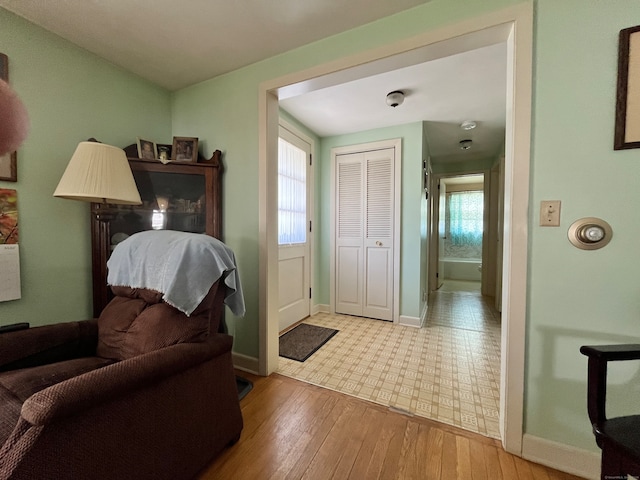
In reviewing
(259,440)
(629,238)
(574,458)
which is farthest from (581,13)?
(259,440)

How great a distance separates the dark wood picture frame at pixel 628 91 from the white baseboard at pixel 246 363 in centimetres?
241

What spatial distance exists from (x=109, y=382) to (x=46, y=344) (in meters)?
0.78

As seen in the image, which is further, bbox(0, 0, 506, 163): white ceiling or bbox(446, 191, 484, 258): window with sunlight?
bbox(446, 191, 484, 258): window with sunlight

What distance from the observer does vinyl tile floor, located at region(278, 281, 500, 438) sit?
1579 millimetres

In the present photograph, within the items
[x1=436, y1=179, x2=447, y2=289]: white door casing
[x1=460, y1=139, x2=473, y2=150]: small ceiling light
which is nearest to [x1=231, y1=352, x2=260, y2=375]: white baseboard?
[x1=460, y1=139, x2=473, y2=150]: small ceiling light

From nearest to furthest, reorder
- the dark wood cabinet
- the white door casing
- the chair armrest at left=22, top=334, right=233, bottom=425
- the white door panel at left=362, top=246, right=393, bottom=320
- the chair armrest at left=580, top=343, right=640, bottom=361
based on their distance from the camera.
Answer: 1. the chair armrest at left=22, top=334, right=233, bottom=425
2. the chair armrest at left=580, top=343, right=640, bottom=361
3. the dark wood cabinet
4. the white door panel at left=362, top=246, right=393, bottom=320
5. the white door casing

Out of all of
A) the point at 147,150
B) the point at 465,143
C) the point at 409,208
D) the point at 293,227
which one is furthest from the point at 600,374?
the point at 465,143

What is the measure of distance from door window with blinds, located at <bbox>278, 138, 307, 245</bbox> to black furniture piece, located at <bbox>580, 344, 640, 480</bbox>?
2.36m

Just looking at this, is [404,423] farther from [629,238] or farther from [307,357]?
[629,238]

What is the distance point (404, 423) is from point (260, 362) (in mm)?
1062

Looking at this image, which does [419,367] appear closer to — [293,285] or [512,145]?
[293,285]

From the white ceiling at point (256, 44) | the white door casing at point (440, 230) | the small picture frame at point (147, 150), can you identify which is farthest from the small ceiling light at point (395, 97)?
the white door casing at point (440, 230)

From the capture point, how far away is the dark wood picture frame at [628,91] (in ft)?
3.38

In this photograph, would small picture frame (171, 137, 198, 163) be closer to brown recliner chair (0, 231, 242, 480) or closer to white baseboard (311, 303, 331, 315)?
brown recliner chair (0, 231, 242, 480)
